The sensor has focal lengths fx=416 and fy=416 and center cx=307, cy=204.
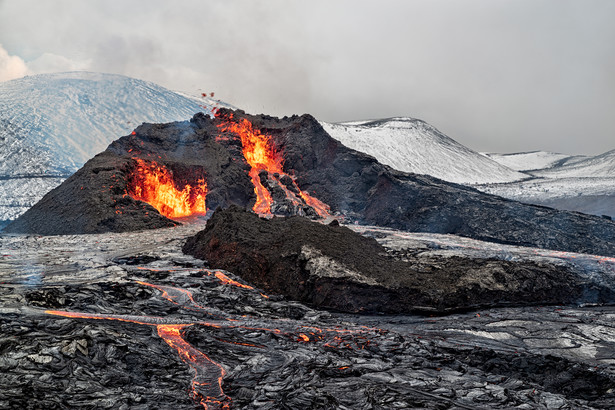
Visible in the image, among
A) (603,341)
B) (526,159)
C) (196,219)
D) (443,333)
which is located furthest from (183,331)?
(526,159)

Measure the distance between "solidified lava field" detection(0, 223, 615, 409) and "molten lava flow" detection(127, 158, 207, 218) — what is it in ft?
61.0

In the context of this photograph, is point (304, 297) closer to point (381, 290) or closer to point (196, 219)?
point (381, 290)

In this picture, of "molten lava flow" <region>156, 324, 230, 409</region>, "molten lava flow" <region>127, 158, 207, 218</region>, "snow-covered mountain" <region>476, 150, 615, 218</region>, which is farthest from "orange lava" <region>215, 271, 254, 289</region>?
"snow-covered mountain" <region>476, 150, 615, 218</region>

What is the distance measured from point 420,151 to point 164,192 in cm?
7673

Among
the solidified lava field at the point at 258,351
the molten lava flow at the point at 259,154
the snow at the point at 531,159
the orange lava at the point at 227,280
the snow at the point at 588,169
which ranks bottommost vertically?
→ the solidified lava field at the point at 258,351

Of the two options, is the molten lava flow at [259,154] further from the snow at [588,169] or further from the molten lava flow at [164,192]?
the snow at [588,169]

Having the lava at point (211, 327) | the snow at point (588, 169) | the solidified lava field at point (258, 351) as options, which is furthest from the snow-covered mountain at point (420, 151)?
the lava at point (211, 327)

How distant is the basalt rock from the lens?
1324 centimetres

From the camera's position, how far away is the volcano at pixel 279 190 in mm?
28484

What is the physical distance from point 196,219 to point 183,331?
24858 mm

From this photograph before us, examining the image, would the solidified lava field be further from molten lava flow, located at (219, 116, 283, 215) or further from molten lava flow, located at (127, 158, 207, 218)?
molten lava flow, located at (219, 116, 283, 215)

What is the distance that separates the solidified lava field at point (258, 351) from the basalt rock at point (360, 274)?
79 cm

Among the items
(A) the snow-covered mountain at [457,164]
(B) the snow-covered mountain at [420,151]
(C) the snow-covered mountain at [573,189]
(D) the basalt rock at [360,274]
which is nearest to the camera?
(D) the basalt rock at [360,274]

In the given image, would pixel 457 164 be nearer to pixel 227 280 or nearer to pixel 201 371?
pixel 227 280
